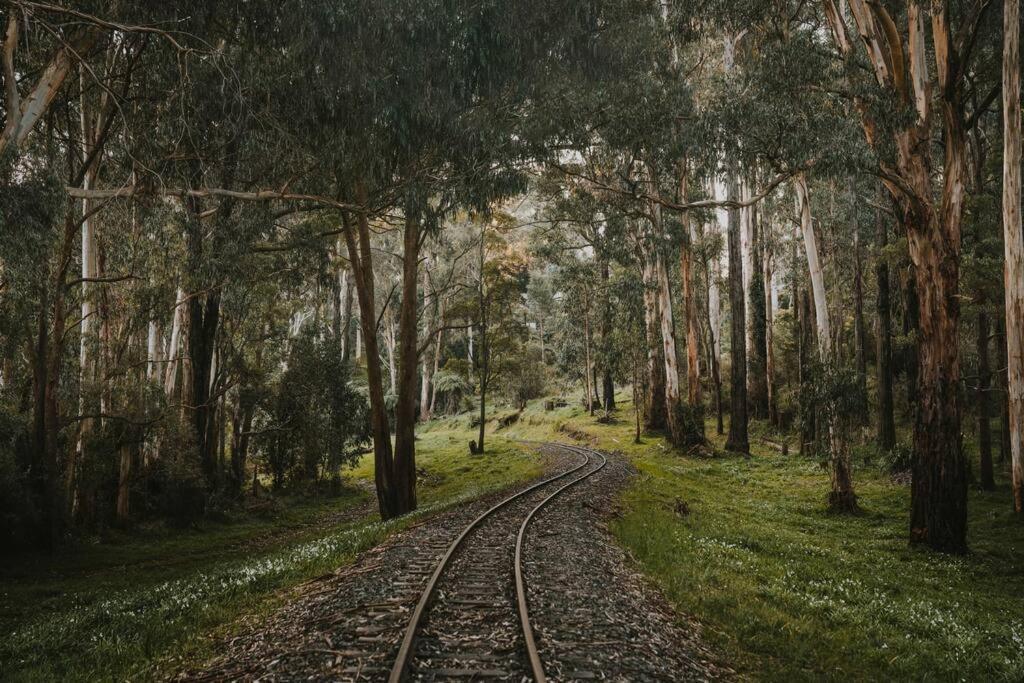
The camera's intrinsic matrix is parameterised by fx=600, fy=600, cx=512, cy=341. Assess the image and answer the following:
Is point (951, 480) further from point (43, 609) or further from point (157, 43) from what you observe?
point (157, 43)

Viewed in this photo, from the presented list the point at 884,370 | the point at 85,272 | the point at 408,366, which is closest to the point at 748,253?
the point at 884,370

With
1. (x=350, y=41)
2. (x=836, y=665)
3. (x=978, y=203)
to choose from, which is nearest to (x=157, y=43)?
(x=350, y=41)

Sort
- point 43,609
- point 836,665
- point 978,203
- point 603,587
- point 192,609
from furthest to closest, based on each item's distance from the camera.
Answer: point 978,203 < point 43,609 < point 603,587 < point 192,609 < point 836,665

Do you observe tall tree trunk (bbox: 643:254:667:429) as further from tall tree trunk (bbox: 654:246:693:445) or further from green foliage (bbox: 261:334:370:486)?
green foliage (bbox: 261:334:370:486)

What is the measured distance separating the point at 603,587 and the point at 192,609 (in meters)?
4.91

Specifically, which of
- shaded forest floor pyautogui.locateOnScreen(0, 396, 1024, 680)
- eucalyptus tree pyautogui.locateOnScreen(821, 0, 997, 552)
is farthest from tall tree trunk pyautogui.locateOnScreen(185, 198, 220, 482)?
eucalyptus tree pyautogui.locateOnScreen(821, 0, 997, 552)

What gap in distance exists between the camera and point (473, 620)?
6.16 metres

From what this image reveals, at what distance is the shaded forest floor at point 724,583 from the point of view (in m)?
5.93

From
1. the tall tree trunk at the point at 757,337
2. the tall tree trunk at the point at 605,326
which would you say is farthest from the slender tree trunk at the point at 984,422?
the tall tree trunk at the point at 605,326

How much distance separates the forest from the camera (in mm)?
6434

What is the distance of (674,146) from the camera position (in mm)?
14453

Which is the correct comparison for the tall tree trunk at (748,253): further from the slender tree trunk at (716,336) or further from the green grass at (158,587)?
the green grass at (158,587)

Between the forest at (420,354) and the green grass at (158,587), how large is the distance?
0.08 metres

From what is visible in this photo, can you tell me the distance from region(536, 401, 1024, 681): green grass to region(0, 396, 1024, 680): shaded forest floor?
0.09 feet
